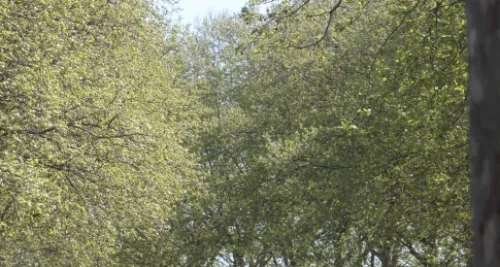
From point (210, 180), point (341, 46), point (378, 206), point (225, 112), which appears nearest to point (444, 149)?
point (378, 206)

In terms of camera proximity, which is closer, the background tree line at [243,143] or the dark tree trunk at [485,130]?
the dark tree trunk at [485,130]

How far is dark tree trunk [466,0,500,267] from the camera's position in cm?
388

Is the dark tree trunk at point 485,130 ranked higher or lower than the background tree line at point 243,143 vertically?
lower

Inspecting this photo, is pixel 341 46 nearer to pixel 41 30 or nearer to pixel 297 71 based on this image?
pixel 297 71

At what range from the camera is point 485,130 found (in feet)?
12.9

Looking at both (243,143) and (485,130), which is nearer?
(485,130)

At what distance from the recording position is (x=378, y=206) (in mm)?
19000

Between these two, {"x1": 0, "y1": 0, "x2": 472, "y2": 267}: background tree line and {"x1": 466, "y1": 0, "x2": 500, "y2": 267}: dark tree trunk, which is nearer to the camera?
{"x1": 466, "y1": 0, "x2": 500, "y2": 267}: dark tree trunk

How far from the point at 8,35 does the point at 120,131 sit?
498 centimetres

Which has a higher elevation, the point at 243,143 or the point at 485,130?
the point at 243,143

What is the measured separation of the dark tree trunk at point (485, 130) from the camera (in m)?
3.88

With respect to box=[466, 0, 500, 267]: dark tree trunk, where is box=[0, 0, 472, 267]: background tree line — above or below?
above

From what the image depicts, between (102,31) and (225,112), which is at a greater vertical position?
(225,112)

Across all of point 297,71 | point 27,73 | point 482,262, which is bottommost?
point 482,262
